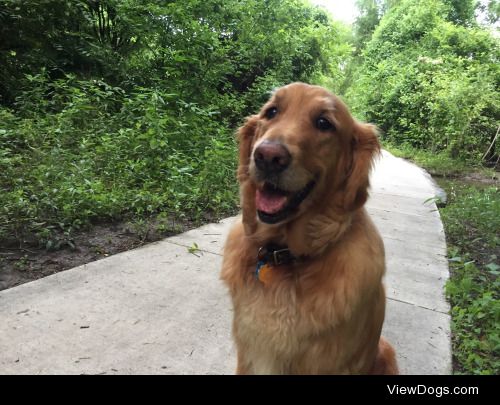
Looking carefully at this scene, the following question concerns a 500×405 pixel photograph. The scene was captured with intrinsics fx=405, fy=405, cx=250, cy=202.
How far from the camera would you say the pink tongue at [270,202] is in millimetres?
2115

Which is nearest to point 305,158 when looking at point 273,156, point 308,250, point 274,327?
point 273,156

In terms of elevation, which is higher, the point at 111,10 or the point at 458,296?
the point at 111,10

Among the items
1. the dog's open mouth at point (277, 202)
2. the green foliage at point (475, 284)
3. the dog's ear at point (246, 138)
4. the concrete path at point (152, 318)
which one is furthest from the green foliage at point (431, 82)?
the dog's open mouth at point (277, 202)

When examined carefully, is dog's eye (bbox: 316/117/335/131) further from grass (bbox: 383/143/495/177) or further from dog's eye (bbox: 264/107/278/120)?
grass (bbox: 383/143/495/177)

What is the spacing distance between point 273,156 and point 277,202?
260 mm

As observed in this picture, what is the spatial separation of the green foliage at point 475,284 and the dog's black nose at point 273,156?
1.86 metres

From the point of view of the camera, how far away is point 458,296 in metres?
3.61

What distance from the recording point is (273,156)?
1998 millimetres

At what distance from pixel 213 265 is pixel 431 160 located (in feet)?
39.9

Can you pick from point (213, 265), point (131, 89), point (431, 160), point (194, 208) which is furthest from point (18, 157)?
point (431, 160)

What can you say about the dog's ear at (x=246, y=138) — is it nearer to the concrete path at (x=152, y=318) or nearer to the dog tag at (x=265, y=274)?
the dog tag at (x=265, y=274)

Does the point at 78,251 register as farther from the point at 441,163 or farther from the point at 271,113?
the point at 441,163

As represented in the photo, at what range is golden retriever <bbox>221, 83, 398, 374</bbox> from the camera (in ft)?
6.40
